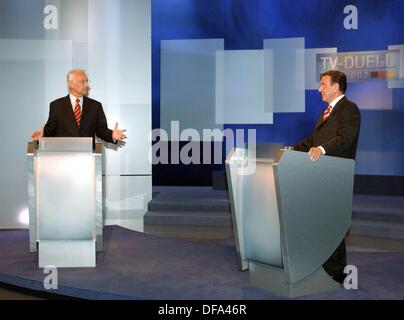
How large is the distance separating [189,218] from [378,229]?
1.94 metres

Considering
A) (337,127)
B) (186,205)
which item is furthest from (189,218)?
(337,127)

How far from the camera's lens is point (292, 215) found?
2832mm

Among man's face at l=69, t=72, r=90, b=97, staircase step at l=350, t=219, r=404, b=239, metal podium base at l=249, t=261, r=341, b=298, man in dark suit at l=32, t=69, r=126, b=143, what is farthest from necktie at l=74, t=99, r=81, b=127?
staircase step at l=350, t=219, r=404, b=239

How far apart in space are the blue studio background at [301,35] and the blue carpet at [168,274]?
2.72 meters

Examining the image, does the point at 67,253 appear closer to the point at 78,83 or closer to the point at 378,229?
the point at 78,83

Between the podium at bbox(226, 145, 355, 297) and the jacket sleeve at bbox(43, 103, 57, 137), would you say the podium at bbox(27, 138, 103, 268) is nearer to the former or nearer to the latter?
the jacket sleeve at bbox(43, 103, 57, 137)

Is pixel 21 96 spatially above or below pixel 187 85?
below

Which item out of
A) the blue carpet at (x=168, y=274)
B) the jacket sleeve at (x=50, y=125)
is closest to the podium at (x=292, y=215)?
the blue carpet at (x=168, y=274)

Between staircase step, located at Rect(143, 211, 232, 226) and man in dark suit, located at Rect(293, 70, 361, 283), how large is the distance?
111 inches

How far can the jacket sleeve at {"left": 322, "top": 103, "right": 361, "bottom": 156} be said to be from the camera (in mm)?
3020

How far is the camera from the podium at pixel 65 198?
11.8 feet

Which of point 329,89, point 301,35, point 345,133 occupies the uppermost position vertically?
point 301,35

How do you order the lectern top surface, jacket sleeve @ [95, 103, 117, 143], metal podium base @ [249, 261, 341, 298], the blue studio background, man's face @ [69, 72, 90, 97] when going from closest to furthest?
metal podium base @ [249, 261, 341, 298]
the lectern top surface
man's face @ [69, 72, 90, 97]
jacket sleeve @ [95, 103, 117, 143]
the blue studio background

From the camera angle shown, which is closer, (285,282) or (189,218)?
(285,282)
